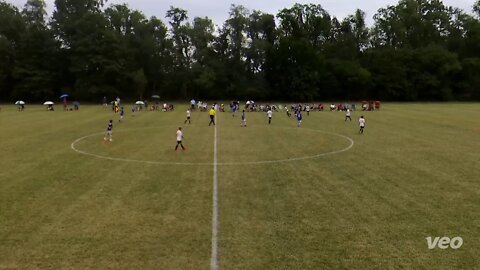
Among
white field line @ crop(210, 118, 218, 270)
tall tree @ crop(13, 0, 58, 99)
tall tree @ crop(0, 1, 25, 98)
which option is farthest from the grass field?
tall tree @ crop(0, 1, 25, 98)

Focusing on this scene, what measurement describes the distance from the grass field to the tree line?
64718 millimetres

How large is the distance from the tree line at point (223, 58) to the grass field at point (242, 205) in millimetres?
64718

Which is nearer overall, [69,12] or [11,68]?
[11,68]

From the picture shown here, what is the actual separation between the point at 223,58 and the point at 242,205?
8761 centimetres

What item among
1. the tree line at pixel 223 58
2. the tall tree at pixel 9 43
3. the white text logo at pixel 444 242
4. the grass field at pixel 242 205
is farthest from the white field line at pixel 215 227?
the tall tree at pixel 9 43

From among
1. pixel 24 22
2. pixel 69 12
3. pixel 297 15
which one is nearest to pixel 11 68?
pixel 24 22

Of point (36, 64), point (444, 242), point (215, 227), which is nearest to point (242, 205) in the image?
point (215, 227)

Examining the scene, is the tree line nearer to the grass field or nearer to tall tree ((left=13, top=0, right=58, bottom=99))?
tall tree ((left=13, top=0, right=58, bottom=99))

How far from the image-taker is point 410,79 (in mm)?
97562

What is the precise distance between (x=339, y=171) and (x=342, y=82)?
82.0 meters

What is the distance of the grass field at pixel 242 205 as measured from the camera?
34.7 feet

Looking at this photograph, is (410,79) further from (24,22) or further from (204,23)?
(24,22)

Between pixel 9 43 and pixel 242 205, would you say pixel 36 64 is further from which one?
pixel 242 205

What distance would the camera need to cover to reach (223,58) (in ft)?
328
